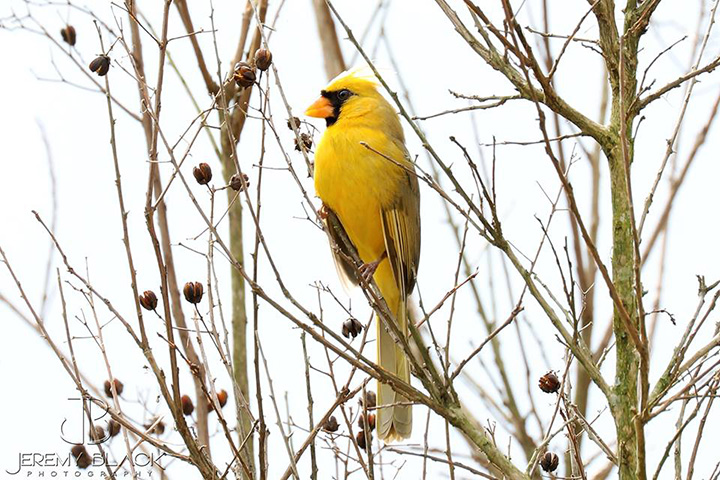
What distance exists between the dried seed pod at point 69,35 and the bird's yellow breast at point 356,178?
1268 mm

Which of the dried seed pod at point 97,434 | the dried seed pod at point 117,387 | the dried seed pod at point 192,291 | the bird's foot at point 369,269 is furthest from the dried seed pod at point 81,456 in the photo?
the bird's foot at point 369,269

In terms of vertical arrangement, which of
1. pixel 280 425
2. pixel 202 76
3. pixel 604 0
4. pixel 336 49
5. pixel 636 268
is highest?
pixel 336 49

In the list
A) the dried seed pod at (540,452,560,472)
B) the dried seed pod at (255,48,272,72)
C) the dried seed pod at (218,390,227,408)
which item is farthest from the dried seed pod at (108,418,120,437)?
the dried seed pod at (540,452,560,472)

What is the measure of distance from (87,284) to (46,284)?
1060 millimetres

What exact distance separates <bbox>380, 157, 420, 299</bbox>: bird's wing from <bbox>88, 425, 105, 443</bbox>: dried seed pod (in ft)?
4.92

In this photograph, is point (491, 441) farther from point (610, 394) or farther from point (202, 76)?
point (202, 76)

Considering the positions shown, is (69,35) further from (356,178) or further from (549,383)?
(549,383)

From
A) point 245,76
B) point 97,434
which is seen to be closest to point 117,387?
point 97,434

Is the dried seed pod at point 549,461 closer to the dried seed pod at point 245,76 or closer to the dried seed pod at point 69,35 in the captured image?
the dried seed pod at point 245,76

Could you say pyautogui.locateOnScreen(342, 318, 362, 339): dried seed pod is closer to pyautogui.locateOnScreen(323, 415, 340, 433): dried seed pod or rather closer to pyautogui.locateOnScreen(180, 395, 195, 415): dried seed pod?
pyautogui.locateOnScreen(323, 415, 340, 433): dried seed pod

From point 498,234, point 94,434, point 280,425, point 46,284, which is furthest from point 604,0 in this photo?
point 46,284

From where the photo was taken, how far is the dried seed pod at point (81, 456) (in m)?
3.19

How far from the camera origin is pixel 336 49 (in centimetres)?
555

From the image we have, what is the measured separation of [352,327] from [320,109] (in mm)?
1430
